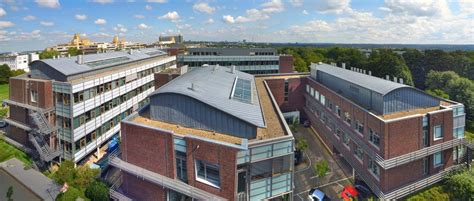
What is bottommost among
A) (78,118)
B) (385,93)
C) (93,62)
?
(78,118)

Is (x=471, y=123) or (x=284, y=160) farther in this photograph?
(x=471, y=123)

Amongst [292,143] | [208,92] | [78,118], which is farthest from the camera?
[78,118]

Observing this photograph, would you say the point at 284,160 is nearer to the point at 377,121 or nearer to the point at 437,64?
the point at 377,121

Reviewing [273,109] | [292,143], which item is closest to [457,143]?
[273,109]

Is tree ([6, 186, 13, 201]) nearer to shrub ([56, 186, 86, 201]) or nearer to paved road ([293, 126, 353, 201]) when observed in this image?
shrub ([56, 186, 86, 201])

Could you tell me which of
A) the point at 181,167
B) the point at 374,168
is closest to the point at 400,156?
the point at 374,168

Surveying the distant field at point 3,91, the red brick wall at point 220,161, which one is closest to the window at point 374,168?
the red brick wall at point 220,161

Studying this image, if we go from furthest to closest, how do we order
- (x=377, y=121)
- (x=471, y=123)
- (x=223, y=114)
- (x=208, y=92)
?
(x=471, y=123)
(x=377, y=121)
(x=208, y=92)
(x=223, y=114)
